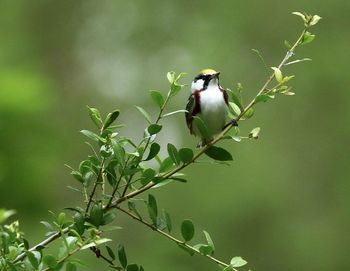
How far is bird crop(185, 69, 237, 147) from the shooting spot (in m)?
2.11

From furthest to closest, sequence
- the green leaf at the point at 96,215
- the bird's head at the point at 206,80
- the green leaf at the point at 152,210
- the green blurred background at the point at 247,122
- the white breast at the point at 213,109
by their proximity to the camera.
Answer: the green blurred background at the point at 247,122, the bird's head at the point at 206,80, the white breast at the point at 213,109, the green leaf at the point at 152,210, the green leaf at the point at 96,215

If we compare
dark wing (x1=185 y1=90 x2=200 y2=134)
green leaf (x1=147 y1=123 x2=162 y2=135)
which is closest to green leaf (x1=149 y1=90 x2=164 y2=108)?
green leaf (x1=147 y1=123 x2=162 y2=135)

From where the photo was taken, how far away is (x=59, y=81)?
10.2 m

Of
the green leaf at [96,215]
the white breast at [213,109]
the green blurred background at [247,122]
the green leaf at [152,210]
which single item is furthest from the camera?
the green blurred background at [247,122]

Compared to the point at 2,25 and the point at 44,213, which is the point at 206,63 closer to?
the point at 2,25

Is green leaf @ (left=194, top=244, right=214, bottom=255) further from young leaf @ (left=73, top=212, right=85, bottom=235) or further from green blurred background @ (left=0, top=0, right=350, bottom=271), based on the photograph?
green blurred background @ (left=0, top=0, right=350, bottom=271)

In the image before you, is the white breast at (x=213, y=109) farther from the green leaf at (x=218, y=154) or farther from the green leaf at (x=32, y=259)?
the green leaf at (x=32, y=259)

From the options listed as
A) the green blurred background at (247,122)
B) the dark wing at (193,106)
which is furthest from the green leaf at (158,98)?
the green blurred background at (247,122)

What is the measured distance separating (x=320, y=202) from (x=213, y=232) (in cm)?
152

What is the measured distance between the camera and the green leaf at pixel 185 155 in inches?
63.1

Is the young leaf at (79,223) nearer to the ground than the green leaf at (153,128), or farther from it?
nearer to the ground

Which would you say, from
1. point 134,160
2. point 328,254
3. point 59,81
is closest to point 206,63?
point 59,81

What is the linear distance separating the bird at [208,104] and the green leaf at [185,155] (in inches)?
17.0

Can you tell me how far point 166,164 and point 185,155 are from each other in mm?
56
